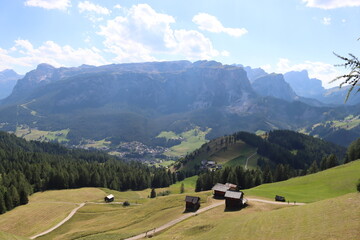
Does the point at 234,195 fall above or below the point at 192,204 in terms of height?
above

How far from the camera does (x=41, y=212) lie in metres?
95.2

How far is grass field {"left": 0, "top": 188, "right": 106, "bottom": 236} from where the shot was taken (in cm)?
8179

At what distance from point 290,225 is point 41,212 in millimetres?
91831

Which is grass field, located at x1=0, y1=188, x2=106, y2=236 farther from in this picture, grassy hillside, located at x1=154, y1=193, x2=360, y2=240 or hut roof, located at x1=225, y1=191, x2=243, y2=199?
hut roof, located at x1=225, y1=191, x2=243, y2=199

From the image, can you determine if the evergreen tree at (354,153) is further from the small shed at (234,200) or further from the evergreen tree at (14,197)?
the evergreen tree at (14,197)

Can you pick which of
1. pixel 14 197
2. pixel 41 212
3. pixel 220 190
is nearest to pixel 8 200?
pixel 14 197

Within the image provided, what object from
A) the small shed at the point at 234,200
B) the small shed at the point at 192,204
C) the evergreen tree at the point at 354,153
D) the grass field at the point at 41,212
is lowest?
the grass field at the point at 41,212

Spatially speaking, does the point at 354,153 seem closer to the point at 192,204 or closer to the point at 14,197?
the point at 192,204

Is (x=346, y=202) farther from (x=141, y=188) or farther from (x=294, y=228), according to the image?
(x=141, y=188)

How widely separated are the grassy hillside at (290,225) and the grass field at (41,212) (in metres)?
55.9

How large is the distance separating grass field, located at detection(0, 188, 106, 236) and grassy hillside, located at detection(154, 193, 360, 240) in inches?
2200

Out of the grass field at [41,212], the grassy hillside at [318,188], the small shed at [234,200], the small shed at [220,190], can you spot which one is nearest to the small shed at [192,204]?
the small shed at [234,200]

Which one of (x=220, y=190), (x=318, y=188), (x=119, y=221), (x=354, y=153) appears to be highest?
(x=354, y=153)

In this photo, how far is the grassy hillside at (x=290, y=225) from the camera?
31.9m
